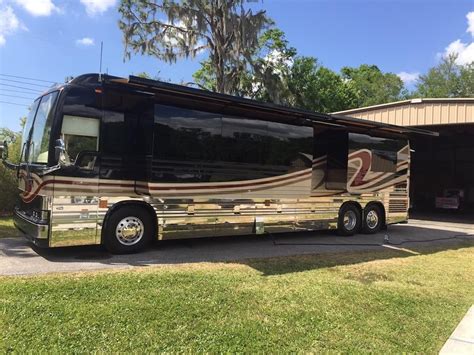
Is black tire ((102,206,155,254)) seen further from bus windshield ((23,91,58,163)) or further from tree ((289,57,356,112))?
tree ((289,57,356,112))

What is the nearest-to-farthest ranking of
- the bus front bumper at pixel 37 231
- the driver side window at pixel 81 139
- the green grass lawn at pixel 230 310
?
the green grass lawn at pixel 230 310 < the bus front bumper at pixel 37 231 < the driver side window at pixel 81 139

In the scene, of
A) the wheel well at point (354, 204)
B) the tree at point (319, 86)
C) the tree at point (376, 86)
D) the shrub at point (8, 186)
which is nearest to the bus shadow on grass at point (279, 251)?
the wheel well at point (354, 204)

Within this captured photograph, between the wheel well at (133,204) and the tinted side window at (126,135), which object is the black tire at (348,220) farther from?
the tinted side window at (126,135)

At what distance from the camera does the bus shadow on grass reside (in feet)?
25.2

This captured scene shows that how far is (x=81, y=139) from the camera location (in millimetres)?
7629

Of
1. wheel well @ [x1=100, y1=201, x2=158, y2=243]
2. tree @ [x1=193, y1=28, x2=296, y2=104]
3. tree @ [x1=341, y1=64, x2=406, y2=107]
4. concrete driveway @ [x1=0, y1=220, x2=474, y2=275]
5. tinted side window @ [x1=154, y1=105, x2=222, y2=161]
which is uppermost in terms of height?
tree @ [x1=341, y1=64, x2=406, y2=107]

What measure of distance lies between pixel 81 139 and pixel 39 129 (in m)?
0.94

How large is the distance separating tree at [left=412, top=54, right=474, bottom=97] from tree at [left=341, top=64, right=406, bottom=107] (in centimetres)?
252

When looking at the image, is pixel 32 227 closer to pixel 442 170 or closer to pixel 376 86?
pixel 442 170

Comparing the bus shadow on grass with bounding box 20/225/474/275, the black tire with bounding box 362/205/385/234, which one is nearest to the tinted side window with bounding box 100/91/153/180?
the bus shadow on grass with bounding box 20/225/474/275

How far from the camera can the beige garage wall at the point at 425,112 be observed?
1536 cm

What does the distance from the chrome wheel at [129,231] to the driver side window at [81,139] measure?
1.11 meters

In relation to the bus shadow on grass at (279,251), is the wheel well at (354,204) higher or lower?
higher

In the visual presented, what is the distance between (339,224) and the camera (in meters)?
11.5
